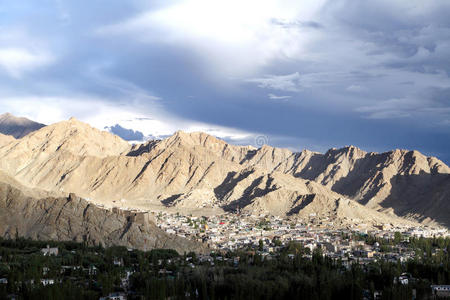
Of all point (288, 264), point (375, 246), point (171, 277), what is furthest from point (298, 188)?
point (171, 277)

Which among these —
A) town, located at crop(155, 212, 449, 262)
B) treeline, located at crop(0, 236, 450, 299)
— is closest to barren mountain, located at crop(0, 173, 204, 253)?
treeline, located at crop(0, 236, 450, 299)

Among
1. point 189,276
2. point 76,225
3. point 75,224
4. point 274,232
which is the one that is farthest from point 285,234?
point 189,276

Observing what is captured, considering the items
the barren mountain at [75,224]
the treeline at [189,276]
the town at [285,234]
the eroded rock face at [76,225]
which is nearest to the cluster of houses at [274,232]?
A: the town at [285,234]

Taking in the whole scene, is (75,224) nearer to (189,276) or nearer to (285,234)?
(189,276)

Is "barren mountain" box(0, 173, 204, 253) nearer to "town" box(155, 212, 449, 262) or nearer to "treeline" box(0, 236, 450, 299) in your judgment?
"treeline" box(0, 236, 450, 299)

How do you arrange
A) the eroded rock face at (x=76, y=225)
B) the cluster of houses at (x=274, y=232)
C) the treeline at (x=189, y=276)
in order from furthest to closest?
the cluster of houses at (x=274, y=232) < the eroded rock face at (x=76, y=225) < the treeline at (x=189, y=276)

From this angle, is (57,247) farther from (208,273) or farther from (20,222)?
(208,273)

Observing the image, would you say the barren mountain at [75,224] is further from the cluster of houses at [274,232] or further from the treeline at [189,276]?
the cluster of houses at [274,232]
